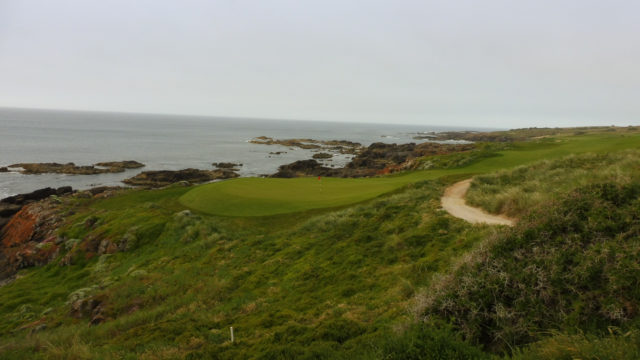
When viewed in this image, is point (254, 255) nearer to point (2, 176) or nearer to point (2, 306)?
point (2, 306)

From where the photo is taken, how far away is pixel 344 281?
959 centimetres

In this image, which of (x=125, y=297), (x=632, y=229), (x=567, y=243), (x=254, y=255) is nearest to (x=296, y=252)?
(x=254, y=255)

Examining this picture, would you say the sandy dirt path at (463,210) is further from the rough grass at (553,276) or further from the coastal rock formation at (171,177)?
the coastal rock formation at (171,177)

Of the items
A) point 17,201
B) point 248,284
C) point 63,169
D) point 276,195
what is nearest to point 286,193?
point 276,195

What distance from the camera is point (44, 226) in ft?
77.7

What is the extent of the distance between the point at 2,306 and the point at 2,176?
4636 centimetres

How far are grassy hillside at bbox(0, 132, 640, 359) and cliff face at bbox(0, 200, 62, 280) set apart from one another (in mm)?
1056

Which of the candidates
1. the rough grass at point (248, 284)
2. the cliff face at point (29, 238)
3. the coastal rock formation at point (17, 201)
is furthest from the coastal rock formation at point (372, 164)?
the cliff face at point (29, 238)

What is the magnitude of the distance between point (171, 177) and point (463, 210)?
1709 inches

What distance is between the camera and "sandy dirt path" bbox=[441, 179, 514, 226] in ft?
38.2

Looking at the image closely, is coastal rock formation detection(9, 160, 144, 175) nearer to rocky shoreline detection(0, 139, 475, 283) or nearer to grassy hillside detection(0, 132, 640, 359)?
rocky shoreline detection(0, 139, 475, 283)

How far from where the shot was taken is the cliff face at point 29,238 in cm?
1875

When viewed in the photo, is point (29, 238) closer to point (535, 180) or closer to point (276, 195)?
point (276, 195)

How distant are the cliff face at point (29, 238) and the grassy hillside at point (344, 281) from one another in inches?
41.6
